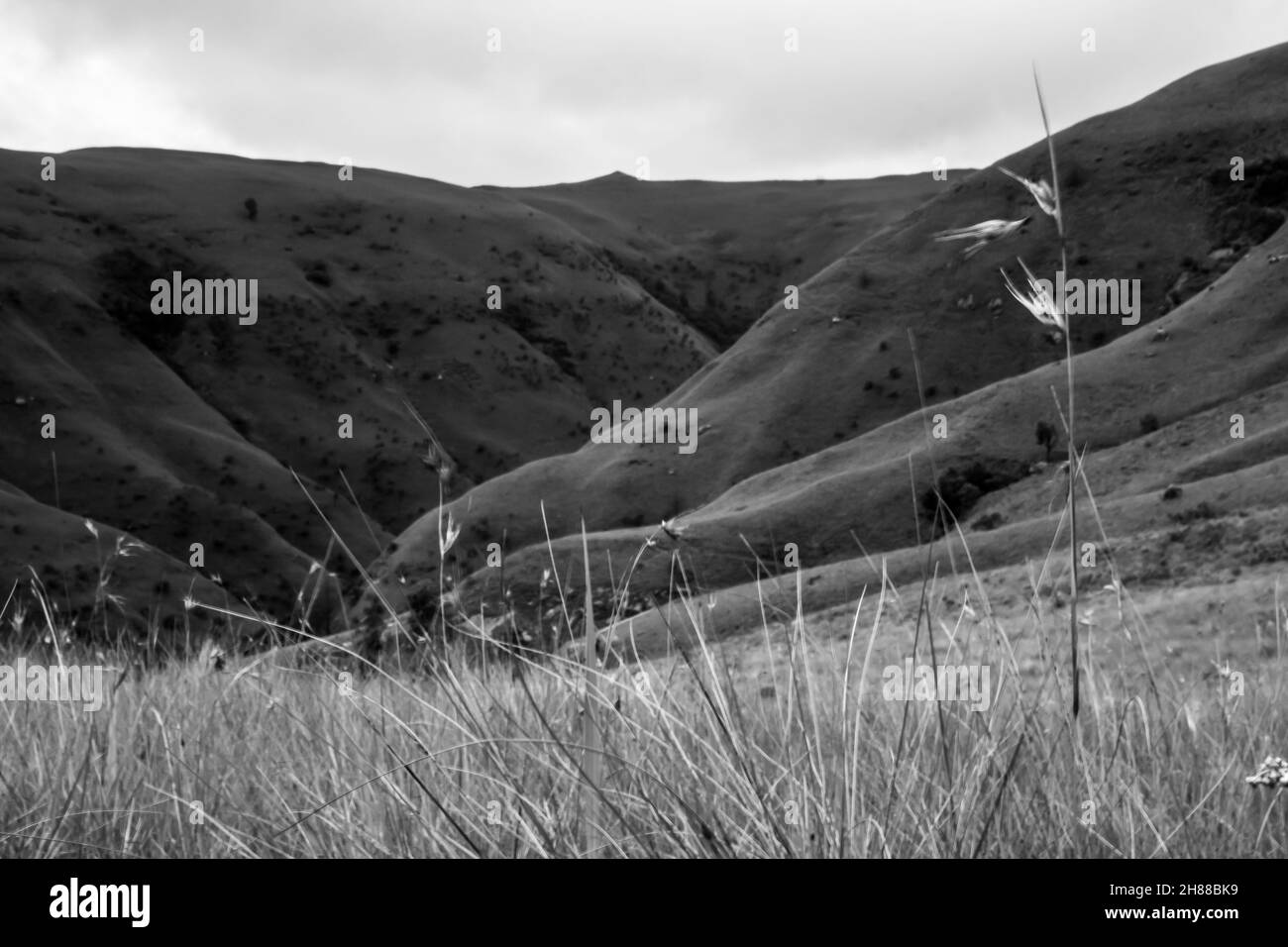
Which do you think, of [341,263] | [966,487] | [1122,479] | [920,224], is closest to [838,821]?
[1122,479]

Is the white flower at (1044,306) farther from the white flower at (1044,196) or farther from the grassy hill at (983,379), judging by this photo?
the grassy hill at (983,379)

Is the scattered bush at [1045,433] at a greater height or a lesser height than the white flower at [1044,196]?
greater

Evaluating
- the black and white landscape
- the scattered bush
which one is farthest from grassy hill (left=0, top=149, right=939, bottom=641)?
the scattered bush

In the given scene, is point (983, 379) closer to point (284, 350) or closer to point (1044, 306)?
point (284, 350)

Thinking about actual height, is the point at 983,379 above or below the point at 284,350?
below

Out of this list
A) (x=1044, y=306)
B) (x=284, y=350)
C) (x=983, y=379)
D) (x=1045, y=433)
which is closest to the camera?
(x=1044, y=306)

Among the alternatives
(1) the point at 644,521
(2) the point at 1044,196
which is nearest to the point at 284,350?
(1) the point at 644,521

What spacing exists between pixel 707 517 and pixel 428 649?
256 feet

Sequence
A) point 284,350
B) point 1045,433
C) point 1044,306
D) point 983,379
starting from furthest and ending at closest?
point 284,350, point 983,379, point 1045,433, point 1044,306

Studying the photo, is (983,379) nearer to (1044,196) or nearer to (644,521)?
(644,521)

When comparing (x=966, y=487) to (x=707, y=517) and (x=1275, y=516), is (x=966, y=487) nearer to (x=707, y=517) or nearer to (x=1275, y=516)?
(x=707, y=517)

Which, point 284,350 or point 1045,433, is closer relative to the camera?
point 1045,433

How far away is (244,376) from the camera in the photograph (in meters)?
144

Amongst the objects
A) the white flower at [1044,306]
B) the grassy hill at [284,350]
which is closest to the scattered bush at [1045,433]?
the grassy hill at [284,350]
